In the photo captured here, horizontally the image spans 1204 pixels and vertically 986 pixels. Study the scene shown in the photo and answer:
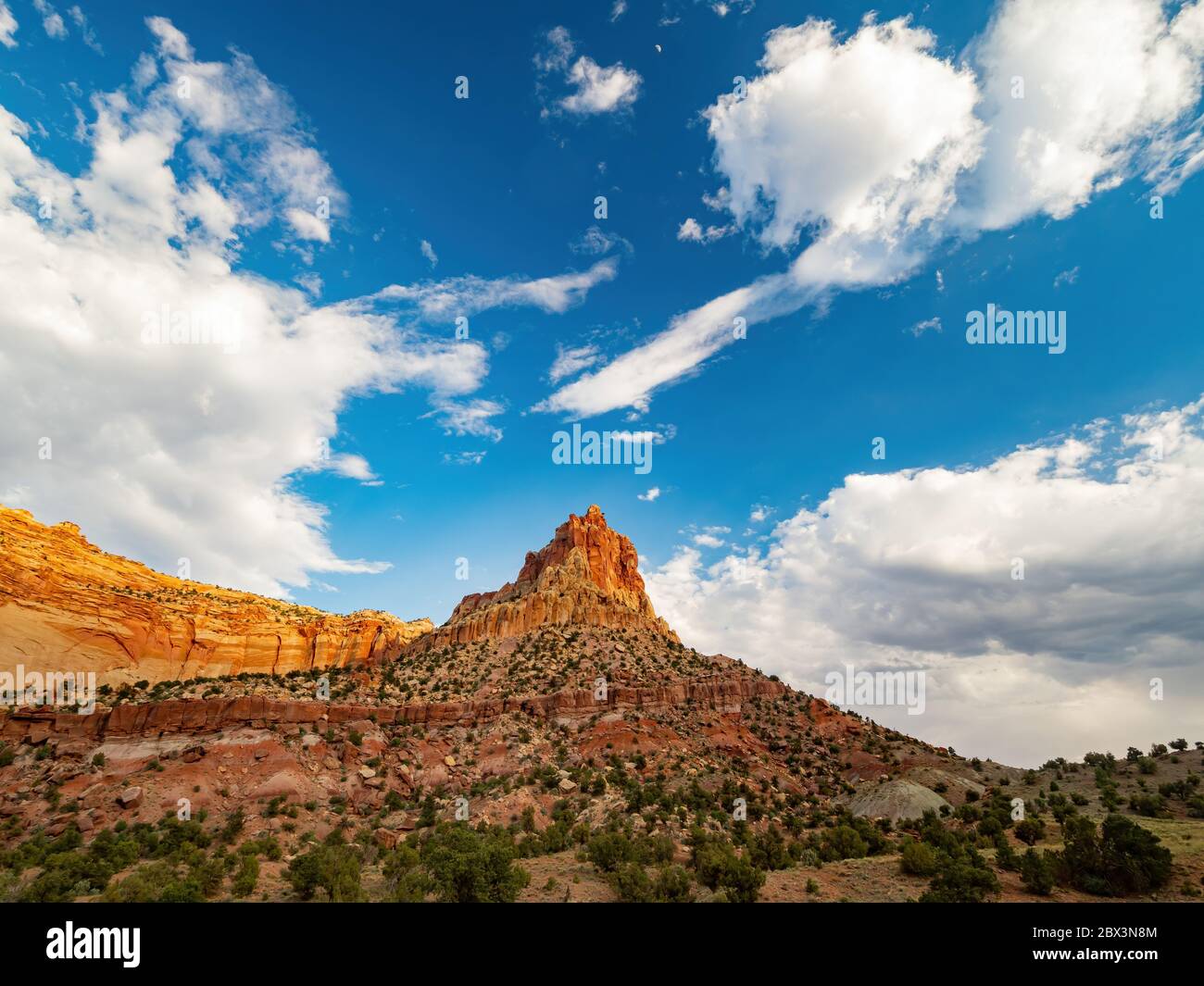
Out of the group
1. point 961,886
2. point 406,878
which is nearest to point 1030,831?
point 961,886

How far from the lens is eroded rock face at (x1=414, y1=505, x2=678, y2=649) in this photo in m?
84.1

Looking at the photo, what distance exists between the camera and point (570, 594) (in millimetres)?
87688

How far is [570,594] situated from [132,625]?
5821 cm

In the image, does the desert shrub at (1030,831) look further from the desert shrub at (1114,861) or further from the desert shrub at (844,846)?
the desert shrub at (844,846)

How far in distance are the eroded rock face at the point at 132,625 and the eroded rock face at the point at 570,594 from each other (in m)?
15.9

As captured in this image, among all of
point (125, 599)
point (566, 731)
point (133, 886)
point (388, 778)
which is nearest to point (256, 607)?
point (125, 599)

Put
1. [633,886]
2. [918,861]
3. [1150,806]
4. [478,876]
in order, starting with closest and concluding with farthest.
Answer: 1. [478,876]
2. [633,886]
3. [918,861]
4. [1150,806]

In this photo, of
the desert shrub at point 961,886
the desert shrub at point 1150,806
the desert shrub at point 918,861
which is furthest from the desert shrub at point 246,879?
the desert shrub at point 1150,806

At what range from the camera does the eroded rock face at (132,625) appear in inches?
2341

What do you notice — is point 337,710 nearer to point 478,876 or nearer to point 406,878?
point 406,878

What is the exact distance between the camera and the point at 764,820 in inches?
1638

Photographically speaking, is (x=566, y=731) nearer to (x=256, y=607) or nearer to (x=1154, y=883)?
(x=1154, y=883)
